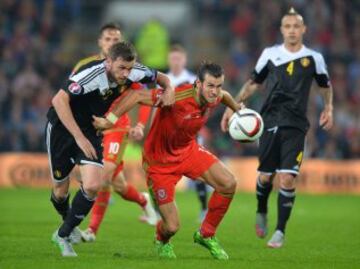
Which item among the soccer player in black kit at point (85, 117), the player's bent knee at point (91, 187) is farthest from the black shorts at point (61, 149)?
the player's bent knee at point (91, 187)

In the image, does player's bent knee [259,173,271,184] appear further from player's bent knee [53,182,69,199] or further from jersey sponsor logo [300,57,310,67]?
player's bent knee [53,182,69,199]

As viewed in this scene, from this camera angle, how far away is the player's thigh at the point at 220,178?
9.08 m

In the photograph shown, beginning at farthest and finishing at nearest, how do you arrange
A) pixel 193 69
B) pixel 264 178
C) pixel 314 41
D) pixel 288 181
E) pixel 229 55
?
pixel 229 55
pixel 314 41
pixel 193 69
pixel 264 178
pixel 288 181

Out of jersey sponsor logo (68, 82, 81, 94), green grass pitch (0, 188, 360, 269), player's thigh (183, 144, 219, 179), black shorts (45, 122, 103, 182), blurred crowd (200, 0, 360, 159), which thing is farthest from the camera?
blurred crowd (200, 0, 360, 159)

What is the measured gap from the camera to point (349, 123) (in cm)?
2225

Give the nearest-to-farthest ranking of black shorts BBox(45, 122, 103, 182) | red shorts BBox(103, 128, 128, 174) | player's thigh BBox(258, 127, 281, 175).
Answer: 1. black shorts BBox(45, 122, 103, 182)
2. player's thigh BBox(258, 127, 281, 175)
3. red shorts BBox(103, 128, 128, 174)

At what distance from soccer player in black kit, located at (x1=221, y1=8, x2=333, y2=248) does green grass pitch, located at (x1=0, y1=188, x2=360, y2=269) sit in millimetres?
816

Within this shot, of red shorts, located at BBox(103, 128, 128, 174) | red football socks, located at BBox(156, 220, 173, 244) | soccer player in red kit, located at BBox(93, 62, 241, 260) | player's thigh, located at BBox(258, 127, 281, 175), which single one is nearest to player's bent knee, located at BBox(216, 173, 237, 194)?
soccer player in red kit, located at BBox(93, 62, 241, 260)

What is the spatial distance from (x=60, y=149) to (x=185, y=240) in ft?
7.36

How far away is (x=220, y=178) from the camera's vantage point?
9.09 metres

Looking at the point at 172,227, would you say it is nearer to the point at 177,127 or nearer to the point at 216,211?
the point at 216,211

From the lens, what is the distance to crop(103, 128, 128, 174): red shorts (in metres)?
11.3

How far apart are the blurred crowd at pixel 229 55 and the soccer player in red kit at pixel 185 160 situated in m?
12.2

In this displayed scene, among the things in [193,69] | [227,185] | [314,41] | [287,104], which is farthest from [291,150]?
[314,41]
